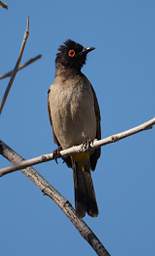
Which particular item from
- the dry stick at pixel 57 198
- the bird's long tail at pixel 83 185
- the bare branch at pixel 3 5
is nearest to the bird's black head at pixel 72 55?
the bird's long tail at pixel 83 185

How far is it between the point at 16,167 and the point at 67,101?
412 centimetres

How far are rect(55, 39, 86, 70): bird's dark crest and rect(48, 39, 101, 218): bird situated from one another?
0.02 meters

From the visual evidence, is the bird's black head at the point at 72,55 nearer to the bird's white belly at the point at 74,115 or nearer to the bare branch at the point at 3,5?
the bird's white belly at the point at 74,115

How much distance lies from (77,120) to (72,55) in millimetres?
1360

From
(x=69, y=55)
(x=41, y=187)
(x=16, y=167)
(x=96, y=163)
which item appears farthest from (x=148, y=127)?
(x=69, y=55)

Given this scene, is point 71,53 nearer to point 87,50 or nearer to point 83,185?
point 87,50

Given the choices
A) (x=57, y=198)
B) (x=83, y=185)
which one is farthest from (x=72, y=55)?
(x=57, y=198)

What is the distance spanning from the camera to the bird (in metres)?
7.16

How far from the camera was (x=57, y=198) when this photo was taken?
460cm

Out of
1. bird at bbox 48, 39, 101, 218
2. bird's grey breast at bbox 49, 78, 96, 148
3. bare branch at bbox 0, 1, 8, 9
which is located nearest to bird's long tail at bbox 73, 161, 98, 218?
bird at bbox 48, 39, 101, 218

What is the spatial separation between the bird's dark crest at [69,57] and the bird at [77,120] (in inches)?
0.6

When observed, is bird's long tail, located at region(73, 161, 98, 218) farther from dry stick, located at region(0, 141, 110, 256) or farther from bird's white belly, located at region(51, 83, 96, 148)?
dry stick, located at region(0, 141, 110, 256)

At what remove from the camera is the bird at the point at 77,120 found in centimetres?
716

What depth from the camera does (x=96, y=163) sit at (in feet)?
25.1
